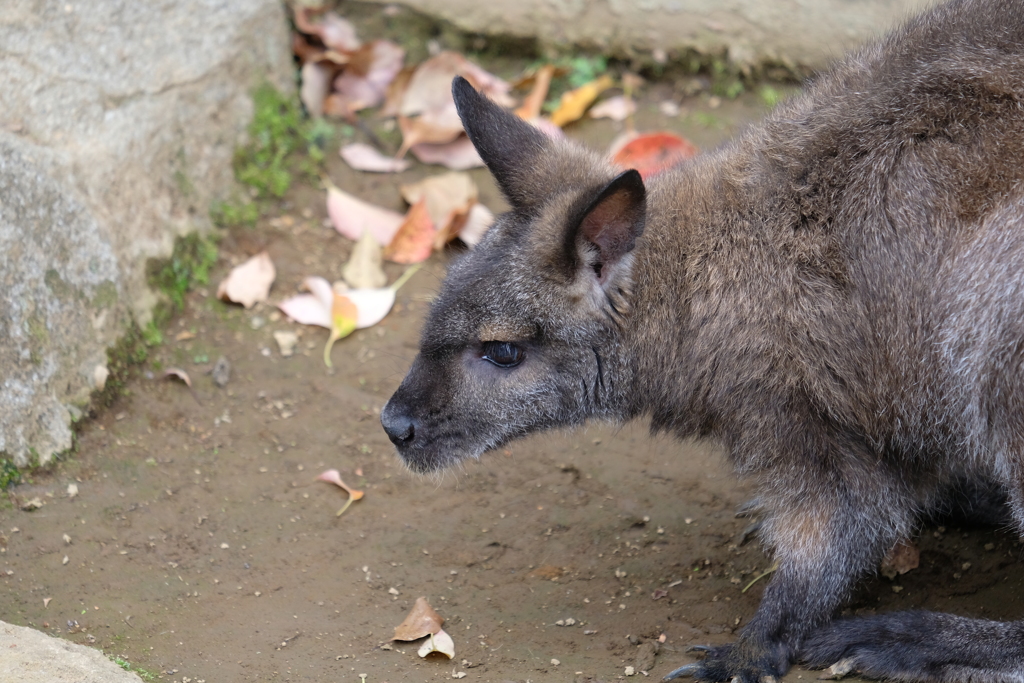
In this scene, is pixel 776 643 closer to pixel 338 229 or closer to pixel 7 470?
pixel 7 470

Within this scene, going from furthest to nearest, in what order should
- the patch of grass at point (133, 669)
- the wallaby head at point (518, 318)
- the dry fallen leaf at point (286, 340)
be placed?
the dry fallen leaf at point (286, 340)
the wallaby head at point (518, 318)
the patch of grass at point (133, 669)

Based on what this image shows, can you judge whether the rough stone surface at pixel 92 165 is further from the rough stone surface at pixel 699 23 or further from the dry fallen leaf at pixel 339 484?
the rough stone surface at pixel 699 23

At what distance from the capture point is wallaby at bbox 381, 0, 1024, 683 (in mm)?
3754

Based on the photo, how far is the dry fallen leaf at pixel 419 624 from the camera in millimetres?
4203

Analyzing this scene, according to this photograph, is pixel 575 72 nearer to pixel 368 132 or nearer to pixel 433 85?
pixel 433 85

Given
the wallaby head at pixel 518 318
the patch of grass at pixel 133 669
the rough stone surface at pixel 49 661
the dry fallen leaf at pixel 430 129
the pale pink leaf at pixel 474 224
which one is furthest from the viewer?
the dry fallen leaf at pixel 430 129

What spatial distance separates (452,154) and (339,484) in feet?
9.13

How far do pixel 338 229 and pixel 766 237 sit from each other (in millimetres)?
3368

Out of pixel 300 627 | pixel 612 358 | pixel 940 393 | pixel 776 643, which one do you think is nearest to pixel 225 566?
pixel 300 627

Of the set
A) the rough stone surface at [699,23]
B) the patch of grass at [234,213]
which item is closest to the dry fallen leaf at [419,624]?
the patch of grass at [234,213]

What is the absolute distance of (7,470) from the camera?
14.9ft

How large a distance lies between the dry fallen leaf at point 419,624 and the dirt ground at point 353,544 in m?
0.06

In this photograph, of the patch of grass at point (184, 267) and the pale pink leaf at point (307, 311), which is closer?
the patch of grass at point (184, 267)

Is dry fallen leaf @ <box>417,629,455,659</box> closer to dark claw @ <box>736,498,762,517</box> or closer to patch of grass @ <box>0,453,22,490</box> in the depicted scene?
dark claw @ <box>736,498,762,517</box>
